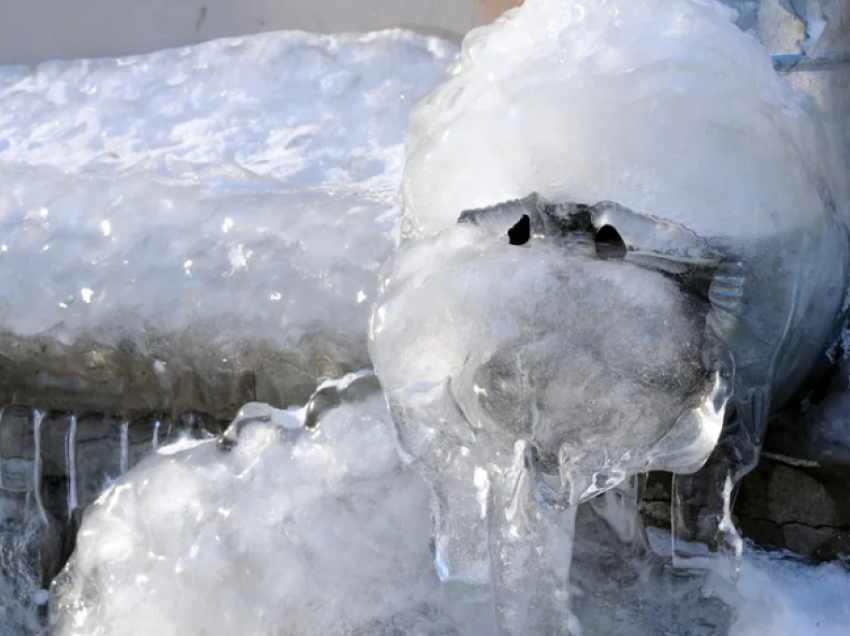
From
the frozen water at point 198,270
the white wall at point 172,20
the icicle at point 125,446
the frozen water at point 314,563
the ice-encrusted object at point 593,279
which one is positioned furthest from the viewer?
the white wall at point 172,20

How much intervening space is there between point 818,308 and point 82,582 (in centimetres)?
124

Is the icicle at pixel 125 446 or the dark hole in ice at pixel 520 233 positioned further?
the icicle at pixel 125 446

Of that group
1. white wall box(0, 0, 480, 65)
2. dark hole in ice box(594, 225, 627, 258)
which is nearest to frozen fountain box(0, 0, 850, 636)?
dark hole in ice box(594, 225, 627, 258)

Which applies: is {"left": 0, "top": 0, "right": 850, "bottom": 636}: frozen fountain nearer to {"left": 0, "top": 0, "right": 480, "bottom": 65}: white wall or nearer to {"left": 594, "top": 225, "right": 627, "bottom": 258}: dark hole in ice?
{"left": 594, "top": 225, "right": 627, "bottom": 258}: dark hole in ice

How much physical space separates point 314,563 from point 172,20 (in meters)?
2.01

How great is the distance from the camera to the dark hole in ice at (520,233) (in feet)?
4.06

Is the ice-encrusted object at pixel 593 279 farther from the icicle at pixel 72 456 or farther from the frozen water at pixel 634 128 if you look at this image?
the icicle at pixel 72 456

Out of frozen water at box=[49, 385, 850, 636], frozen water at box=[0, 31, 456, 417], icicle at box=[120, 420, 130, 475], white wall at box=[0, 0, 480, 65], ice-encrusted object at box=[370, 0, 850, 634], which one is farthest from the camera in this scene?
white wall at box=[0, 0, 480, 65]

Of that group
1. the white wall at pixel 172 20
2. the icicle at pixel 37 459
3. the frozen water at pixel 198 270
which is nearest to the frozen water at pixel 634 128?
the frozen water at pixel 198 270

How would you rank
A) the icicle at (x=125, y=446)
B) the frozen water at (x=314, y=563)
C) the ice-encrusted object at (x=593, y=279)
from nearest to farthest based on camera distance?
the ice-encrusted object at (x=593, y=279)
the frozen water at (x=314, y=563)
the icicle at (x=125, y=446)

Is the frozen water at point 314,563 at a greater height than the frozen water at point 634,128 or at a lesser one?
lesser

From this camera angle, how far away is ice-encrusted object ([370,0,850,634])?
1.14m

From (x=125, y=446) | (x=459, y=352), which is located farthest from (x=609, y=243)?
(x=125, y=446)

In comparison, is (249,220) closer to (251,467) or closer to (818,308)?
(251,467)
